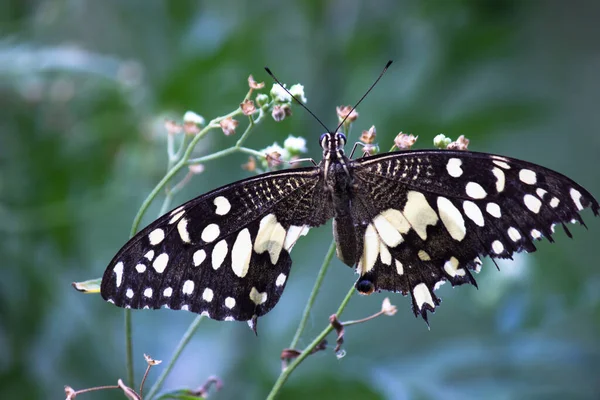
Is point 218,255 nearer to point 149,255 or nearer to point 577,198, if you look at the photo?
point 149,255

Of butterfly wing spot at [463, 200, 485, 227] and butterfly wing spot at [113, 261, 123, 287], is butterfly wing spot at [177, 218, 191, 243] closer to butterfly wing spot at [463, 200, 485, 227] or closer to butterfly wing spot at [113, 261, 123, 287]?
butterfly wing spot at [113, 261, 123, 287]

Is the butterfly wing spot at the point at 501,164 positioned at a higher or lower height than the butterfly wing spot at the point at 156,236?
higher

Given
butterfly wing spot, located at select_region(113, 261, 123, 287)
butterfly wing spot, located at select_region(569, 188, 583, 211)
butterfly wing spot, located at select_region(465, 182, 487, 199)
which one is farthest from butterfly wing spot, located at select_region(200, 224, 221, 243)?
butterfly wing spot, located at select_region(569, 188, 583, 211)

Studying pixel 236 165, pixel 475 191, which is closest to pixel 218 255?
pixel 475 191

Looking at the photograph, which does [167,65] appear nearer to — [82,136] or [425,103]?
[82,136]

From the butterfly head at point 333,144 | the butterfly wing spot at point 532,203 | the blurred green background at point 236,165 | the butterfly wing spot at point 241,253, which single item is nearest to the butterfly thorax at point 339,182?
the butterfly head at point 333,144

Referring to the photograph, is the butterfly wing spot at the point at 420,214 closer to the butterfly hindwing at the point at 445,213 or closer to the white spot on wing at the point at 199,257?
the butterfly hindwing at the point at 445,213
